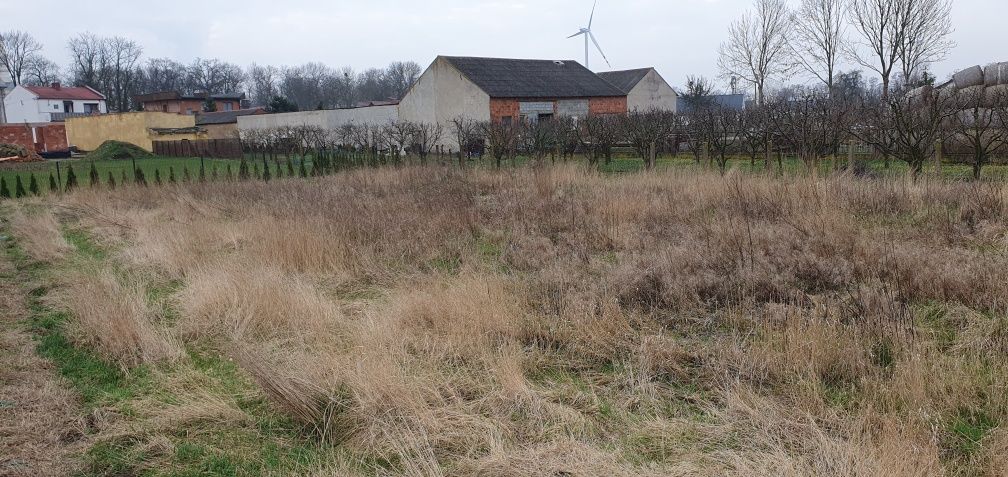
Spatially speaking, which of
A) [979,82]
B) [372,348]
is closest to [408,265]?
[372,348]

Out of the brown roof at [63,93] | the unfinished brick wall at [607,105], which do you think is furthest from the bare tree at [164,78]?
the unfinished brick wall at [607,105]

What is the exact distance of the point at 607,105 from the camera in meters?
37.8

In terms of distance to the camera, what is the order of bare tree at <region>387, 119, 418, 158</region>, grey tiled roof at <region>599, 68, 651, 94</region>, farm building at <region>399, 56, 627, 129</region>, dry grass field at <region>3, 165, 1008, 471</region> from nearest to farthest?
dry grass field at <region>3, 165, 1008, 471</region>
bare tree at <region>387, 119, 418, 158</region>
farm building at <region>399, 56, 627, 129</region>
grey tiled roof at <region>599, 68, 651, 94</region>

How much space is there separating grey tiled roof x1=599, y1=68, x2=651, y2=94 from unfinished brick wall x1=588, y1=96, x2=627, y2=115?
4.46m

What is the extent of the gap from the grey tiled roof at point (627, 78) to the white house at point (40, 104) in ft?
176

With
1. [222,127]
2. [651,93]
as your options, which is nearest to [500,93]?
[651,93]

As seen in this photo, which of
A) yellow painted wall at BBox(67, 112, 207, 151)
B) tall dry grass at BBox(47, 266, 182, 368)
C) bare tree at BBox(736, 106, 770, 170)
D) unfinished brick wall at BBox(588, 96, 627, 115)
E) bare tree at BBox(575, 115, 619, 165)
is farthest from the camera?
yellow painted wall at BBox(67, 112, 207, 151)

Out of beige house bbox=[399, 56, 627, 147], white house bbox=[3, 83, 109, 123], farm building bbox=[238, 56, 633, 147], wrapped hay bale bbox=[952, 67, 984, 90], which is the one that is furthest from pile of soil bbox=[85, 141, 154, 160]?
wrapped hay bale bbox=[952, 67, 984, 90]

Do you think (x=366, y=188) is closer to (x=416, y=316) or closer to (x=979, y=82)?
(x=416, y=316)

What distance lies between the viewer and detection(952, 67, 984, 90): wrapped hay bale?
18406 millimetres

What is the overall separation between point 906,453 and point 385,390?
8.88 ft

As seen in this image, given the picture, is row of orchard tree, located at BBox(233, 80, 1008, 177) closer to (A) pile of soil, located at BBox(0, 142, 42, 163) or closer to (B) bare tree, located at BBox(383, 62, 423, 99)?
(A) pile of soil, located at BBox(0, 142, 42, 163)

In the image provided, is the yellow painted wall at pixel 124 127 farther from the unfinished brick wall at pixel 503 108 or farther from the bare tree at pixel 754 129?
the bare tree at pixel 754 129

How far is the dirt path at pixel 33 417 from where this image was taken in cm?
366
